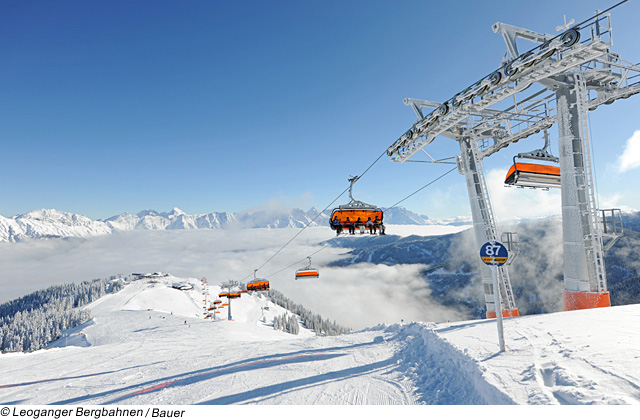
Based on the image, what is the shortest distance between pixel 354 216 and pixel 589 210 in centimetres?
1079

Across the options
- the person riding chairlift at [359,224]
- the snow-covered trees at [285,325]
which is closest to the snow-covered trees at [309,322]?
the snow-covered trees at [285,325]

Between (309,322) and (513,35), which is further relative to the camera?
(309,322)

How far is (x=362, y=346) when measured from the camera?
11156 mm

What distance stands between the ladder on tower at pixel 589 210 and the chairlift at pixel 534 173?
2.74 m

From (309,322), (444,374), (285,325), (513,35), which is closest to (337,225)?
(444,374)

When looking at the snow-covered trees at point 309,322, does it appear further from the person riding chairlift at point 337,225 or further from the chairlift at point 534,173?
the chairlift at point 534,173

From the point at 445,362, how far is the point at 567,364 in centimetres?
271

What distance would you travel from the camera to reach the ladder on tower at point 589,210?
11422 millimetres

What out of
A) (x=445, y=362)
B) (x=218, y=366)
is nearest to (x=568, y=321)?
(x=445, y=362)

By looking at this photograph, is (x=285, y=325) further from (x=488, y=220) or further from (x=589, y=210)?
(x=589, y=210)

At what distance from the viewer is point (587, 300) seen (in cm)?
1152

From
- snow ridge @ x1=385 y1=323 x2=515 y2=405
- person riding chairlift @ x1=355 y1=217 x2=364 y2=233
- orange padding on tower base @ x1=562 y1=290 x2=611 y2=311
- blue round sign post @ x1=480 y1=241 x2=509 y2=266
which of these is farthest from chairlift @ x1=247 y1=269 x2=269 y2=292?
blue round sign post @ x1=480 y1=241 x2=509 y2=266

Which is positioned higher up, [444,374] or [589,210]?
[589,210]

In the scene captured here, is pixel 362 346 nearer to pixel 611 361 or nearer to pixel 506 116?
pixel 611 361
